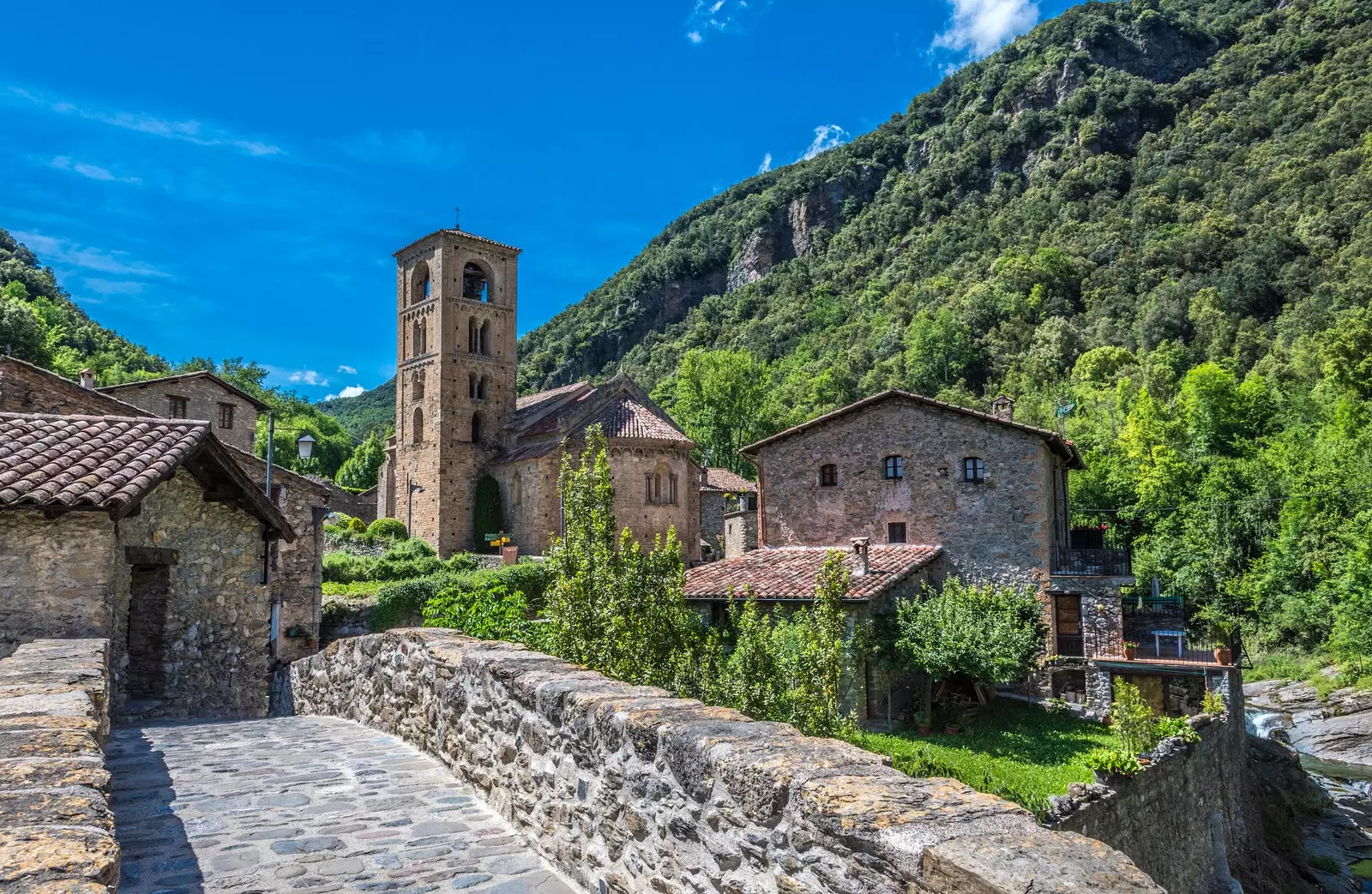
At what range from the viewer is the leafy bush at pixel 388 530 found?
1625 inches

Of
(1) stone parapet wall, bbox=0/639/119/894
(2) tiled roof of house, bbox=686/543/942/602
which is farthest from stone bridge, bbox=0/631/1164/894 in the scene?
(2) tiled roof of house, bbox=686/543/942/602

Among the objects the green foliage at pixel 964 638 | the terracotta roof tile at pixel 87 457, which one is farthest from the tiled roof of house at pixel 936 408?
the terracotta roof tile at pixel 87 457

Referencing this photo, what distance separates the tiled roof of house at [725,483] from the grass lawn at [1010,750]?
82.6 ft

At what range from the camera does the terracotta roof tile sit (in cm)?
859

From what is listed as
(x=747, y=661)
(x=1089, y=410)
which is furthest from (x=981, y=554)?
(x=1089, y=410)

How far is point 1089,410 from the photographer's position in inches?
2270

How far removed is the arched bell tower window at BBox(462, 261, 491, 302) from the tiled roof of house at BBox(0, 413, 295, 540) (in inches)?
1365

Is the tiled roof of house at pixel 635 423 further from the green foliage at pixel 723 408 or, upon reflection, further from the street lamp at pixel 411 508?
the green foliage at pixel 723 408

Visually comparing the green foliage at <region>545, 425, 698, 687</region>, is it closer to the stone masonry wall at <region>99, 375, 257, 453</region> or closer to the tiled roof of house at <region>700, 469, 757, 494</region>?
the stone masonry wall at <region>99, 375, 257, 453</region>

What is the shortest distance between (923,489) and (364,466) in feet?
188

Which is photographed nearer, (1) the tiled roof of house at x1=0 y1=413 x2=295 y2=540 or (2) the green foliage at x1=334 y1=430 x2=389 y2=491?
(1) the tiled roof of house at x1=0 y1=413 x2=295 y2=540

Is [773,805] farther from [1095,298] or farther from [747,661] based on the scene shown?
[1095,298]

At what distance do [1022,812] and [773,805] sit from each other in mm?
836

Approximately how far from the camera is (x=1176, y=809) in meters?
17.7
